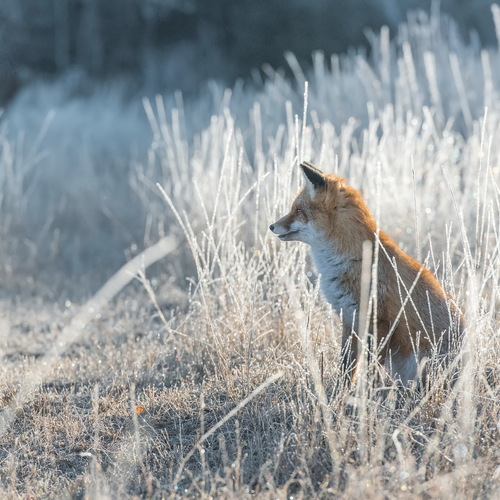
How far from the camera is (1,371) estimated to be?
16.6 ft

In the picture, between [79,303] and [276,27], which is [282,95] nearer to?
[79,303]

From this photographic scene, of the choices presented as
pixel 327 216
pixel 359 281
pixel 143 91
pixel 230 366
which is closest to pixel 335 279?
pixel 359 281

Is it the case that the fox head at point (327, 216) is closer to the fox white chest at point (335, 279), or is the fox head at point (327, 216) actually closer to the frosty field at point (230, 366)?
the fox white chest at point (335, 279)

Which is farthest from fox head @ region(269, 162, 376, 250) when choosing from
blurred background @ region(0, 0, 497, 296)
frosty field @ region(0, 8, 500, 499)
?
blurred background @ region(0, 0, 497, 296)

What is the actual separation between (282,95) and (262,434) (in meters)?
9.88

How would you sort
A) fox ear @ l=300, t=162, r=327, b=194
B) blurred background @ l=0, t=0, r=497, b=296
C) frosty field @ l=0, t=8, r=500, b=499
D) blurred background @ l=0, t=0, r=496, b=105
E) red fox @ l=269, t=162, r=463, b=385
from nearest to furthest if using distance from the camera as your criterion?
frosty field @ l=0, t=8, r=500, b=499 < red fox @ l=269, t=162, r=463, b=385 < fox ear @ l=300, t=162, r=327, b=194 < blurred background @ l=0, t=0, r=497, b=296 < blurred background @ l=0, t=0, r=496, b=105

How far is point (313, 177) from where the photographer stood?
4.07 metres

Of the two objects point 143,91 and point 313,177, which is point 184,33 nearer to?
point 143,91

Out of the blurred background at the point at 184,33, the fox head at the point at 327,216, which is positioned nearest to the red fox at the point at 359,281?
the fox head at the point at 327,216

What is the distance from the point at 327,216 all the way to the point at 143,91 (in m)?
16.1

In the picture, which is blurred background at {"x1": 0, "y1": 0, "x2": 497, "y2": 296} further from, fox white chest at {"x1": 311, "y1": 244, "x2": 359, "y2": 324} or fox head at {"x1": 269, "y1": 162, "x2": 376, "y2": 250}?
fox white chest at {"x1": 311, "y1": 244, "x2": 359, "y2": 324}

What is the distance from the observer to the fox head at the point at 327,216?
412 cm

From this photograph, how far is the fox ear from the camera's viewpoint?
13.2 ft

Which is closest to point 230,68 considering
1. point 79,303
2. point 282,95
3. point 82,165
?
point 282,95
